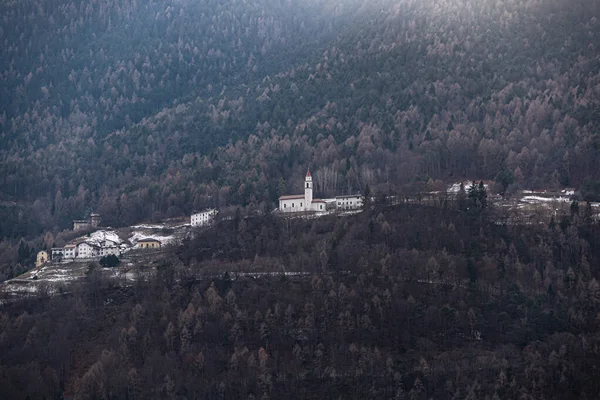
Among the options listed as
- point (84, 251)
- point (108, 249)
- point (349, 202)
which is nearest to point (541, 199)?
point (349, 202)

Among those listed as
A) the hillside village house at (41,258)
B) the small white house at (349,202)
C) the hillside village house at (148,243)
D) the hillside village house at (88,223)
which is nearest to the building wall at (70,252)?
the hillside village house at (41,258)

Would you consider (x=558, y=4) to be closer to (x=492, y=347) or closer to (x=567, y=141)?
(x=567, y=141)

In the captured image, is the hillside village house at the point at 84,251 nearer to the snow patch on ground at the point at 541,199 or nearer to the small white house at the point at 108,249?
the small white house at the point at 108,249

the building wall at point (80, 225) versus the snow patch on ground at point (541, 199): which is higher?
the building wall at point (80, 225)

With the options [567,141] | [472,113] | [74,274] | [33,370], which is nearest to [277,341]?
[33,370]

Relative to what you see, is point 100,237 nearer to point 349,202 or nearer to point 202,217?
point 202,217
